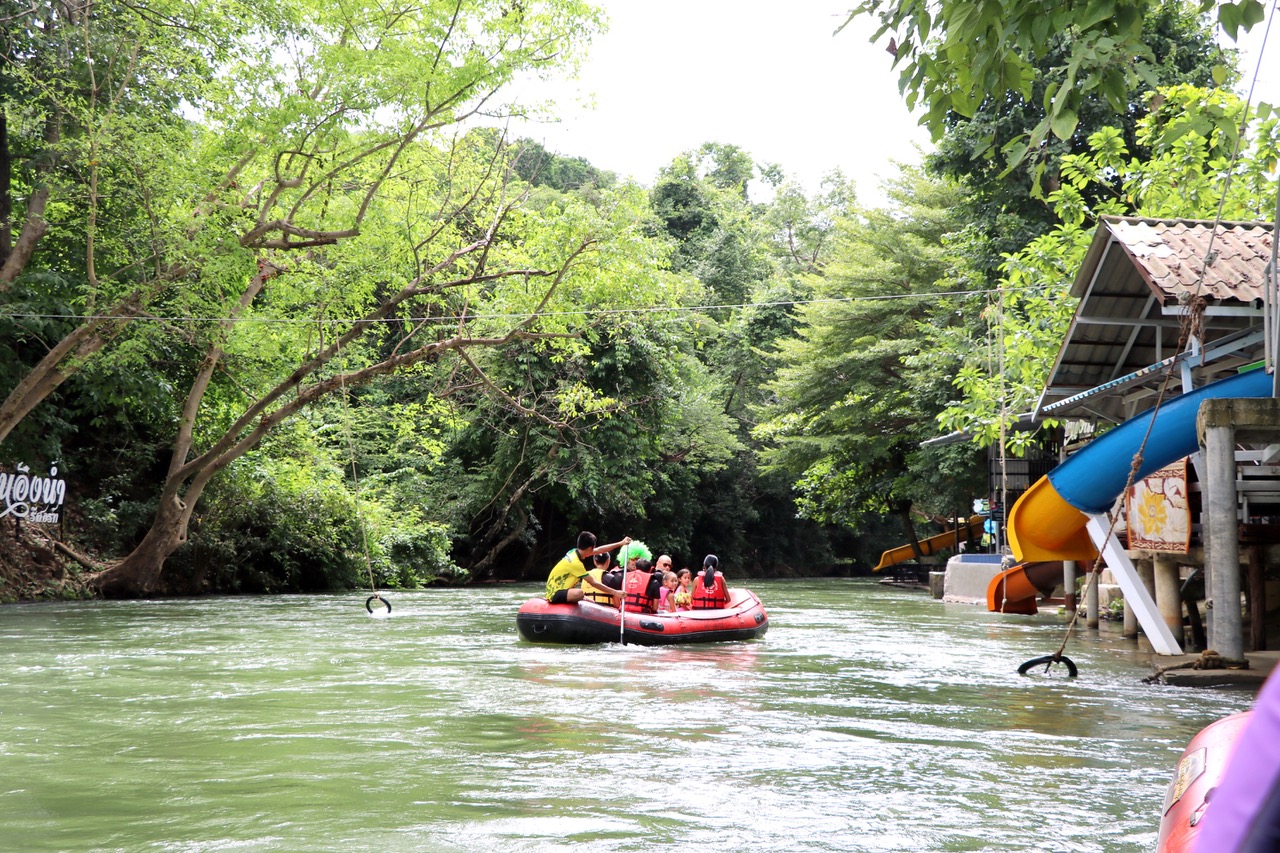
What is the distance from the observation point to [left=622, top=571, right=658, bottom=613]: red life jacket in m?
16.5

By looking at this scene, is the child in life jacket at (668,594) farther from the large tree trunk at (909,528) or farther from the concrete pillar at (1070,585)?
the large tree trunk at (909,528)

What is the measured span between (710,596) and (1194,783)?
14556 mm

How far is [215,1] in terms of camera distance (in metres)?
18.8

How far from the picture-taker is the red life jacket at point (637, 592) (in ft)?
54.0

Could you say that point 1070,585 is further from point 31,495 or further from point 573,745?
point 31,495

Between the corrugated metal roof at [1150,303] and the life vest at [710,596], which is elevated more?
the corrugated metal roof at [1150,303]

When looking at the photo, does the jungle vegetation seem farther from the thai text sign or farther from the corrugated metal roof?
the corrugated metal roof

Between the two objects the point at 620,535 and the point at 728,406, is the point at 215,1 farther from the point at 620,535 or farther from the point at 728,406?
the point at 728,406

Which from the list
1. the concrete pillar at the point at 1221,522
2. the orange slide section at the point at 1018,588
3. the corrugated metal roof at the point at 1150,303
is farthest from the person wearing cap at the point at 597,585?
the concrete pillar at the point at 1221,522

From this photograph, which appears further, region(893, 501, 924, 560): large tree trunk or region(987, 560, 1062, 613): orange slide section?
region(893, 501, 924, 560): large tree trunk

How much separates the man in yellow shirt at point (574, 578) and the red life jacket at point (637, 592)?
0.22 metres

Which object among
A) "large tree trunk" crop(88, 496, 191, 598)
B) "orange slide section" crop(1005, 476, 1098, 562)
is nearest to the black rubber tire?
"orange slide section" crop(1005, 476, 1098, 562)

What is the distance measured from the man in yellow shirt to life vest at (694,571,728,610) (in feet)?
5.32

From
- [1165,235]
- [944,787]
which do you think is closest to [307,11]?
[1165,235]
